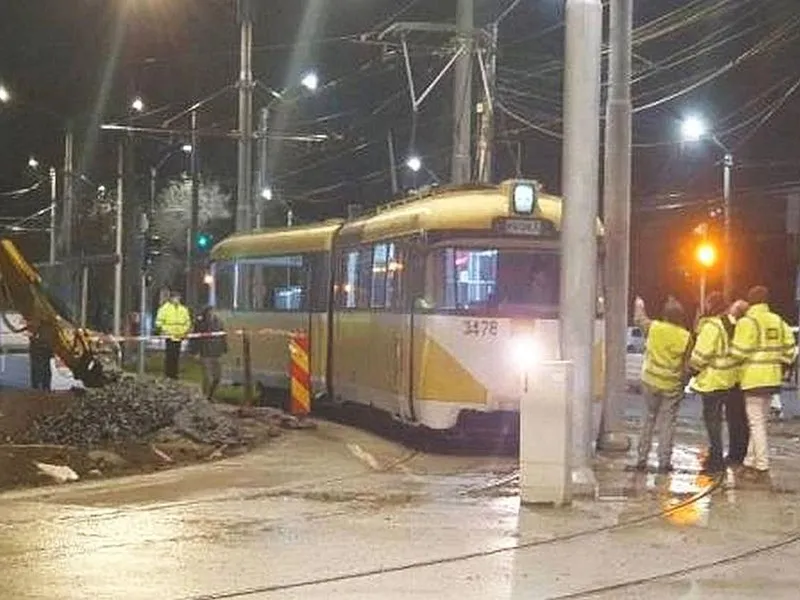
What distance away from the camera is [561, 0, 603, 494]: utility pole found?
42.9 ft

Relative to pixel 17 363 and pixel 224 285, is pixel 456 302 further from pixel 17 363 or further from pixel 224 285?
pixel 17 363

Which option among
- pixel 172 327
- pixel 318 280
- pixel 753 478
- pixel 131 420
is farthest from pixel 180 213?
pixel 753 478

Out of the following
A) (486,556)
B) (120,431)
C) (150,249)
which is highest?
(150,249)

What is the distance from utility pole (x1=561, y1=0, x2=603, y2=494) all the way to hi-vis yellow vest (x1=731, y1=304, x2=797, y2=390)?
8.66 feet

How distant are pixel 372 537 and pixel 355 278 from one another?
10074 millimetres

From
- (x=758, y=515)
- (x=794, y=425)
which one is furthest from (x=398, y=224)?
(x=794, y=425)

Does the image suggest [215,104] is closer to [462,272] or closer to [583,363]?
[462,272]

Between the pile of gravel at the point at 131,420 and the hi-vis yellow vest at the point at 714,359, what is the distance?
535 cm

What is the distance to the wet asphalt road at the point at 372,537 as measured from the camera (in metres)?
8.95

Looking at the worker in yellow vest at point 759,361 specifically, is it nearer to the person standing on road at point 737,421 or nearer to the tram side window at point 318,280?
the person standing on road at point 737,421

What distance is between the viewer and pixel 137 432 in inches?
667

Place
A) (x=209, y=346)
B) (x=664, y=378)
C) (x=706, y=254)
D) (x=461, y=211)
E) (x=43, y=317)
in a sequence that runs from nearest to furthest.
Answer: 1. (x=664, y=378)
2. (x=461, y=211)
3. (x=43, y=317)
4. (x=209, y=346)
5. (x=706, y=254)

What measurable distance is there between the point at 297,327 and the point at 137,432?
640 cm

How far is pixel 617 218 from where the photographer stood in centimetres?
1748
